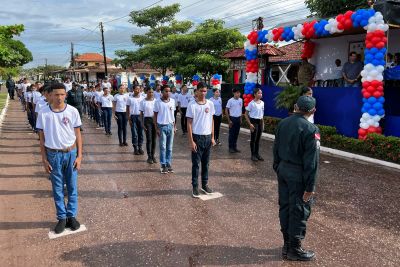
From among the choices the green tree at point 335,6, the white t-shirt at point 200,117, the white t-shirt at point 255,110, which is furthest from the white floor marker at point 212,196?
the green tree at point 335,6

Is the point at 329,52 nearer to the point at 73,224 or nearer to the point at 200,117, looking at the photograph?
the point at 200,117

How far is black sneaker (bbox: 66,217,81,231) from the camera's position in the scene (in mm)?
5016

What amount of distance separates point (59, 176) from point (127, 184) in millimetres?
2374

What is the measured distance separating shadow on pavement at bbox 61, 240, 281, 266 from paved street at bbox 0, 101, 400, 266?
0.01 m

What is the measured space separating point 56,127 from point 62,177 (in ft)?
2.26

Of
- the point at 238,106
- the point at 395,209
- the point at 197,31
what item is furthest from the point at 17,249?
the point at 197,31

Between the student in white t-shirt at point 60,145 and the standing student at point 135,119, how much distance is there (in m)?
5.02

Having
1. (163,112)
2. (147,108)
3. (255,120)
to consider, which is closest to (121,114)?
(147,108)

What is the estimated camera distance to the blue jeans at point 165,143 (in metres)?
7.98

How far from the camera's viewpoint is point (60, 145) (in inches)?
191

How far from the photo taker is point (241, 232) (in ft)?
16.3

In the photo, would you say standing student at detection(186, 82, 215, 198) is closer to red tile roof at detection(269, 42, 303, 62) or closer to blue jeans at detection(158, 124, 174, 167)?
blue jeans at detection(158, 124, 174, 167)

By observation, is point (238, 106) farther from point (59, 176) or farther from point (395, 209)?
point (59, 176)

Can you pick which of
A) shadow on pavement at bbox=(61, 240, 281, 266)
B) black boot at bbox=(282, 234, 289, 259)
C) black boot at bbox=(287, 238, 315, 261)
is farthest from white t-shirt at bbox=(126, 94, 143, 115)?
black boot at bbox=(287, 238, 315, 261)
